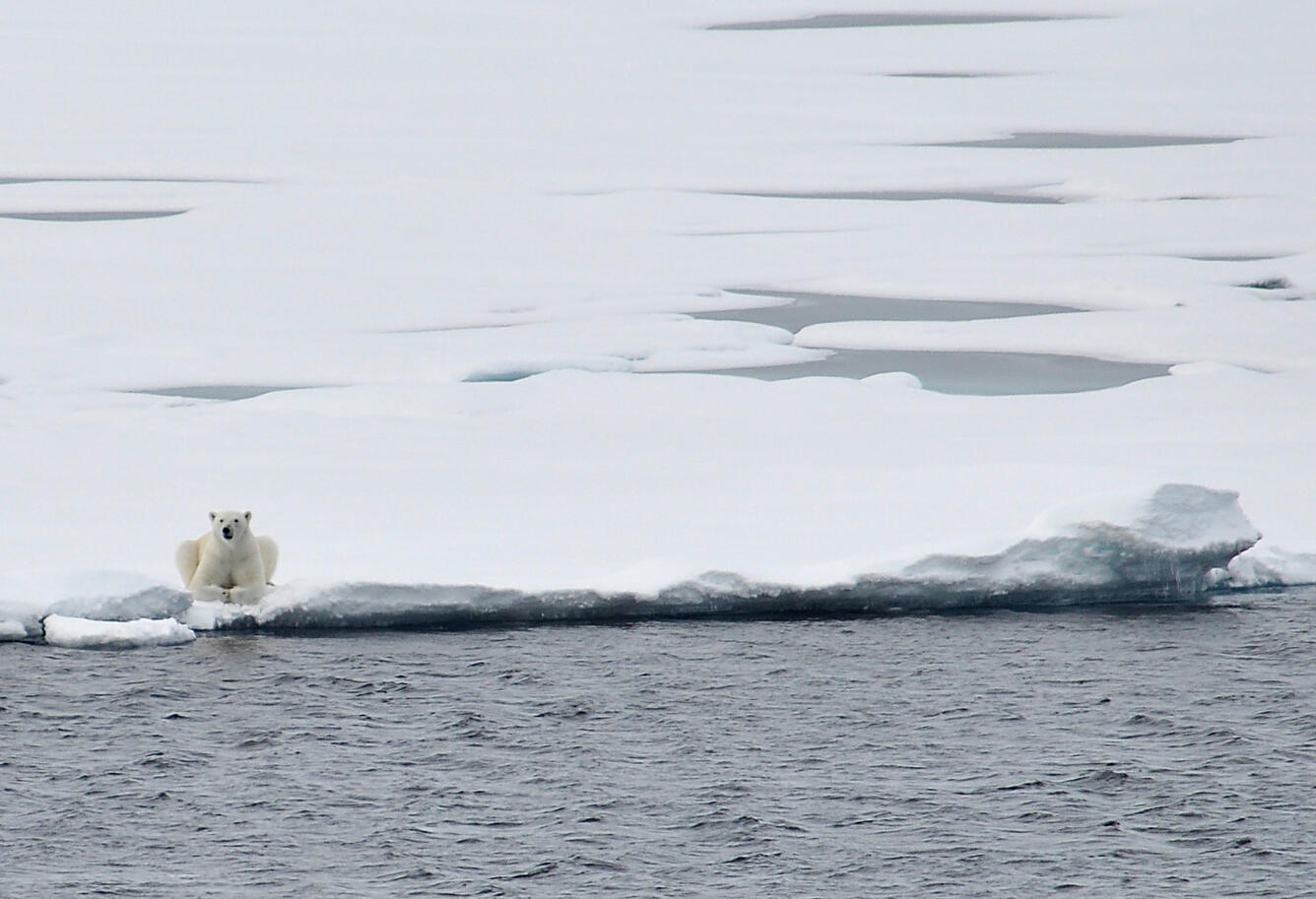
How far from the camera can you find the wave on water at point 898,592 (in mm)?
9586

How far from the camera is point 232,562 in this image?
381 inches

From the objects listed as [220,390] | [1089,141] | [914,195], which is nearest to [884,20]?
[1089,141]

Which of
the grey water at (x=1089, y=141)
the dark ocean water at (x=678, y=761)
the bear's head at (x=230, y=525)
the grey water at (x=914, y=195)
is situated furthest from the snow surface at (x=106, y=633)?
the grey water at (x=1089, y=141)

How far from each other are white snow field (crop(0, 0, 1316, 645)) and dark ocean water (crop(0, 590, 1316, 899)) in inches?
28.0

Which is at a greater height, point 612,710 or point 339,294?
point 339,294

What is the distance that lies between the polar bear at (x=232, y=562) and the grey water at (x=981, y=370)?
21.2 ft

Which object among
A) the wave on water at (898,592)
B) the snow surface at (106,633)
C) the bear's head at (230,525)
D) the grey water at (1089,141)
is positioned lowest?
the snow surface at (106,633)

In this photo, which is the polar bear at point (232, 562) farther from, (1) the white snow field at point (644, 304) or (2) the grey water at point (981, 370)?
(2) the grey water at point (981, 370)

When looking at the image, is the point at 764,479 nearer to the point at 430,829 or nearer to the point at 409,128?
the point at 430,829

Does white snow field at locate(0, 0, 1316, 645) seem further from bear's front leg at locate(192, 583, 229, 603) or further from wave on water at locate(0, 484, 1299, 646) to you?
bear's front leg at locate(192, 583, 229, 603)

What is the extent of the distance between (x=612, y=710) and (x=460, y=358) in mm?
7732

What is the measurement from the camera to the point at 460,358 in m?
15.6

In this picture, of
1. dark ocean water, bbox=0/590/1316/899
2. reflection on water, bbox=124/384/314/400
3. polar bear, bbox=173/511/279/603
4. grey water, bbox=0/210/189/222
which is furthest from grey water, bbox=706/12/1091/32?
dark ocean water, bbox=0/590/1316/899

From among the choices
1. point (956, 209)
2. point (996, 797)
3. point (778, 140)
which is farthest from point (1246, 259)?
point (996, 797)
